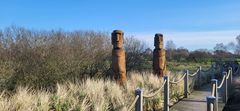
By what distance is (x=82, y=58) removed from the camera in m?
18.1

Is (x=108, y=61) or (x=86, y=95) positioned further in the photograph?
(x=108, y=61)

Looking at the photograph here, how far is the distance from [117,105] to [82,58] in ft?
27.9

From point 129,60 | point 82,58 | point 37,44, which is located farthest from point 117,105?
point 129,60

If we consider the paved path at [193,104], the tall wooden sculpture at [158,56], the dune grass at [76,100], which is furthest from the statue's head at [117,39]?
the tall wooden sculpture at [158,56]

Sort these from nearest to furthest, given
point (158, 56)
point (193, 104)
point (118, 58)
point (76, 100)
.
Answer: point (76, 100)
point (193, 104)
point (118, 58)
point (158, 56)

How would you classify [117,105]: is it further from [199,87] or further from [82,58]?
[199,87]

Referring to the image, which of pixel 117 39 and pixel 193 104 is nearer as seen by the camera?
pixel 193 104

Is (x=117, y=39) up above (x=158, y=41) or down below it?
above

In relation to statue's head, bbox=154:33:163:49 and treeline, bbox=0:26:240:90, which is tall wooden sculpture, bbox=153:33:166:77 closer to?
statue's head, bbox=154:33:163:49

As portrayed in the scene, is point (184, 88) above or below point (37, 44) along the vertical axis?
below

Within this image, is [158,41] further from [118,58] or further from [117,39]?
[118,58]

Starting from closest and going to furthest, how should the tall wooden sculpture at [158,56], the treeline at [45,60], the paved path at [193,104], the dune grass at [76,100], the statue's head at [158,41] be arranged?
the dune grass at [76,100] → the paved path at [193,104] → the treeline at [45,60] → the tall wooden sculpture at [158,56] → the statue's head at [158,41]

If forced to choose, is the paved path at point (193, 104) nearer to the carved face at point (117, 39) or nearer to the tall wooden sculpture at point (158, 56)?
the tall wooden sculpture at point (158, 56)

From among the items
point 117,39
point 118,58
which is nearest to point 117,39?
point 117,39
